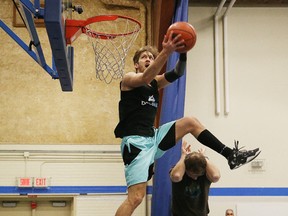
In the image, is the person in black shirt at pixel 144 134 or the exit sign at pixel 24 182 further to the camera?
the exit sign at pixel 24 182

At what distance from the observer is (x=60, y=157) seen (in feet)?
30.7

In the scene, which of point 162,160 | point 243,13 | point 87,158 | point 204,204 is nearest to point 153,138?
point 204,204

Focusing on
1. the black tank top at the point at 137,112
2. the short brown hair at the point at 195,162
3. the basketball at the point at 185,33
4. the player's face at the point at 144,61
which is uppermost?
the basketball at the point at 185,33

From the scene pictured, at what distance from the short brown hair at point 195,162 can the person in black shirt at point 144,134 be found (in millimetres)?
811

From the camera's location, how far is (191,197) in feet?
17.4

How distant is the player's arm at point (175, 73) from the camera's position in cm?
428

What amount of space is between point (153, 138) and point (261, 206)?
579 centimetres

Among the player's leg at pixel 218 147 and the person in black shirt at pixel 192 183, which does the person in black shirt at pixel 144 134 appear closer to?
the player's leg at pixel 218 147

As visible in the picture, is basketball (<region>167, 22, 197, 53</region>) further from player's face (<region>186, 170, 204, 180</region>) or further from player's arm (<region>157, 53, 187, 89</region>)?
player's face (<region>186, 170, 204, 180</region>)

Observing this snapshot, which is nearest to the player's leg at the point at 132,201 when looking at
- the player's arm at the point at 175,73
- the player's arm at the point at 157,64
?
the player's arm at the point at 157,64

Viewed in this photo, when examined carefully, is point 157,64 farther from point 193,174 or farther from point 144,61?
point 193,174

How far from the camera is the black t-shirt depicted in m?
5.29

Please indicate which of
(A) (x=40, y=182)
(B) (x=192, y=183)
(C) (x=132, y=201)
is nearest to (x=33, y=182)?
(A) (x=40, y=182)

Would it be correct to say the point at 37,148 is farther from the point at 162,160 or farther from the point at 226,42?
the point at 226,42
